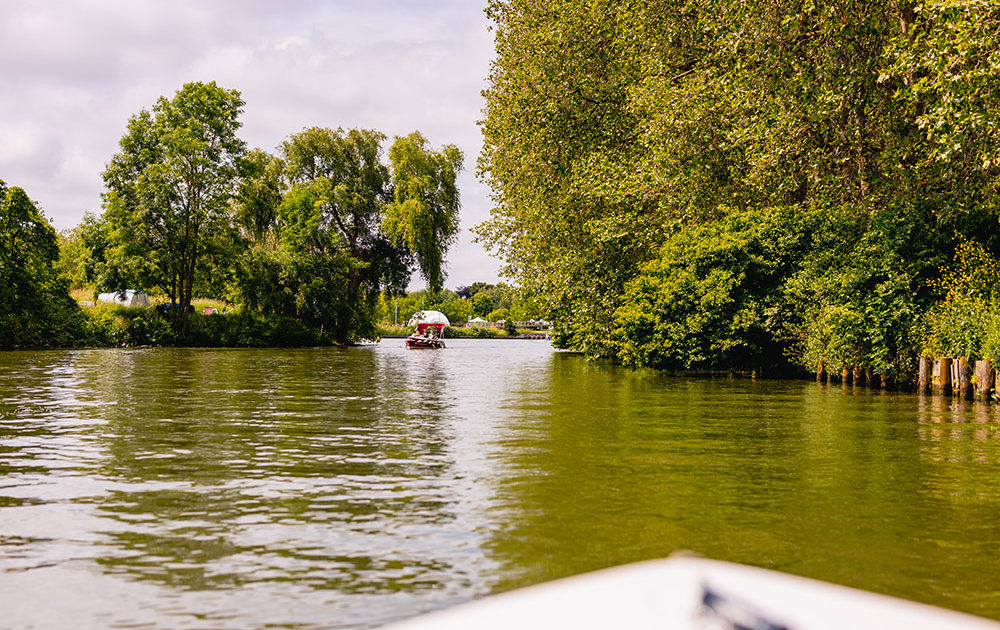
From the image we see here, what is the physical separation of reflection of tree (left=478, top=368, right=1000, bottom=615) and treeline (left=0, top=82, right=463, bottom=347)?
49765mm

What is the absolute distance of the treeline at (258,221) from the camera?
199 feet

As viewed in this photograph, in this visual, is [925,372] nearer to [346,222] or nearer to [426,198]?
[426,198]

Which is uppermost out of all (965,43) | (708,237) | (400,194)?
(400,194)

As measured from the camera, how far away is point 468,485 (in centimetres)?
955

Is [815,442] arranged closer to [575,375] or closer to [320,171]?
[575,375]

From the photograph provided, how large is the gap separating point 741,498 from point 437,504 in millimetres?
2976

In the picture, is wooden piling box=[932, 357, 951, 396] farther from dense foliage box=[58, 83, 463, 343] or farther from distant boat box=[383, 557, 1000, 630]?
dense foliage box=[58, 83, 463, 343]

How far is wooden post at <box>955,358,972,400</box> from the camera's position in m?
20.6

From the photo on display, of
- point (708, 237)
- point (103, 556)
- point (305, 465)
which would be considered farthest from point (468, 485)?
point (708, 237)

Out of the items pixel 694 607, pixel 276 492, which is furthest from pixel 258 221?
pixel 694 607

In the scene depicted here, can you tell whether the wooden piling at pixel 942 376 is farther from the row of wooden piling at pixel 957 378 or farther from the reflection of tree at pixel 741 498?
the reflection of tree at pixel 741 498

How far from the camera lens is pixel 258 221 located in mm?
66438

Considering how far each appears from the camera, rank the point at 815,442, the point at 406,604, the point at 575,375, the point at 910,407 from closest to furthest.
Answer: the point at 406,604 → the point at 815,442 → the point at 910,407 → the point at 575,375

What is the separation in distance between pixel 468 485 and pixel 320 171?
6089 centimetres
